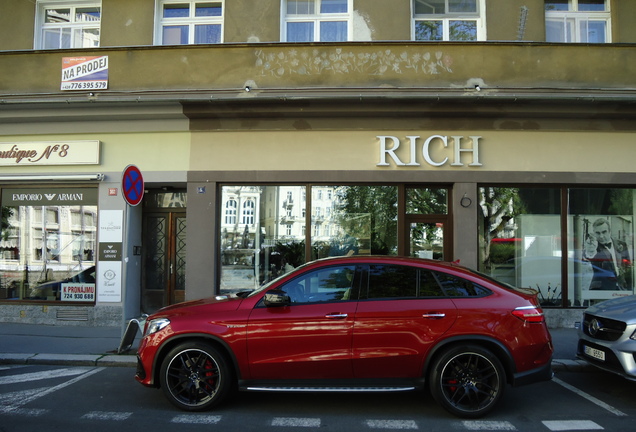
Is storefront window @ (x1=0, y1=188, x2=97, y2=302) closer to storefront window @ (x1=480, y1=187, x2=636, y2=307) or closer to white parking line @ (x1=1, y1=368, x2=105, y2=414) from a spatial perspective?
white parking line @ (x1=1, y1=368, x2=105, y2=414)

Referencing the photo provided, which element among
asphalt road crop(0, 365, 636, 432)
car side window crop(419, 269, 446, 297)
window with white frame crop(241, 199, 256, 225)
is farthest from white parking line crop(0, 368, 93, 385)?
car side window crop(419, 269, 446, 297)

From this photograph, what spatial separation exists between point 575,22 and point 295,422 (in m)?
9.85

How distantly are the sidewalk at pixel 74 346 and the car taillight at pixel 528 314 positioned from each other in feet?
7.80

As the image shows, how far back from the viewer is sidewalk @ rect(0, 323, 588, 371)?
7.48 m

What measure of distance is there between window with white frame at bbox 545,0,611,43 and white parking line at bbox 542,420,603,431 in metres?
8.10

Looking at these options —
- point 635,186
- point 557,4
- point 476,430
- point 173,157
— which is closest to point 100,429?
point 476,430

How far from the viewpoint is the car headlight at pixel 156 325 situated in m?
5.43

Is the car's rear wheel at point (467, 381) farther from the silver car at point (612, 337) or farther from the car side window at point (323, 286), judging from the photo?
the silver car at point (612, 337)

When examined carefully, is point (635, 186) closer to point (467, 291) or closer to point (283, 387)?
point (467, 291)

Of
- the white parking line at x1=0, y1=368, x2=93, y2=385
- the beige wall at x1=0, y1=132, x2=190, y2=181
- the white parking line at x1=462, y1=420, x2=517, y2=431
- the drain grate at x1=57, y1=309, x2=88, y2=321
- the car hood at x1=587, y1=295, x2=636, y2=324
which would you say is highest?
the beige wall at x1=0, y1=132, x2=190, y2=181

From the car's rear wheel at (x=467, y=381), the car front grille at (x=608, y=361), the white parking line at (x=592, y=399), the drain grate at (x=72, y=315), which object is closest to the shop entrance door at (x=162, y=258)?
the drain grate at (x=72, y=315)

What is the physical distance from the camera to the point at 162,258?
1120 cm

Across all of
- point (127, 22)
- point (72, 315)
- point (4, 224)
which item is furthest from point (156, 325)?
point (127, 22)

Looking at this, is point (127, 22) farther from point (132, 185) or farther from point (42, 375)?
point (42, 375)
